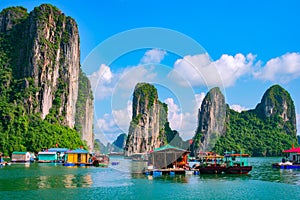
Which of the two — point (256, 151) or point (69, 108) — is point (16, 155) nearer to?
point (69, 108)

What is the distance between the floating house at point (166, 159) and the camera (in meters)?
38.4

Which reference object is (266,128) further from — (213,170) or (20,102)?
(213,170)

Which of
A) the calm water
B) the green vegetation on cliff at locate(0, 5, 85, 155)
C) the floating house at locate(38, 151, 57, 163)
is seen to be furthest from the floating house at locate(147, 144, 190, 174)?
the green vegetation on cliff at locate(0, 5, 85, 155)

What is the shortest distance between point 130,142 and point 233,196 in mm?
99340

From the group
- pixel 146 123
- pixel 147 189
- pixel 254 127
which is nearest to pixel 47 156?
pixel 147 189

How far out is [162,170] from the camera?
123 feet

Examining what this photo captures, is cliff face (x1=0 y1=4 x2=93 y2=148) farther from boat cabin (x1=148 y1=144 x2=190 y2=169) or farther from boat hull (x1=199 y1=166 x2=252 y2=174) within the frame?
boat hull (x1=199 y1=166 x2=252 y2=174)

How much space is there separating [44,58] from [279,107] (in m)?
113

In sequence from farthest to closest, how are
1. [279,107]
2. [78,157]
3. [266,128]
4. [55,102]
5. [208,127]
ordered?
[266,128] → [279,107] → [208,127] → [55,102] → [78,157]

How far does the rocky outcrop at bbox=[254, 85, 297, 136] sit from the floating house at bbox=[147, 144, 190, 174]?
132m

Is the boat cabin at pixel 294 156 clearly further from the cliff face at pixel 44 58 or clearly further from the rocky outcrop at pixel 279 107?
the rocky outcrop at pixel 279 107

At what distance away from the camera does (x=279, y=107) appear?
166 meters

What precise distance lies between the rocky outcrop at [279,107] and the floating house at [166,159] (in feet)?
434

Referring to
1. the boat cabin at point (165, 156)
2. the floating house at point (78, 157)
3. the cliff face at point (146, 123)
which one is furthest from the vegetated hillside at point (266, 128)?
the boat cabin at point (165, 156)
